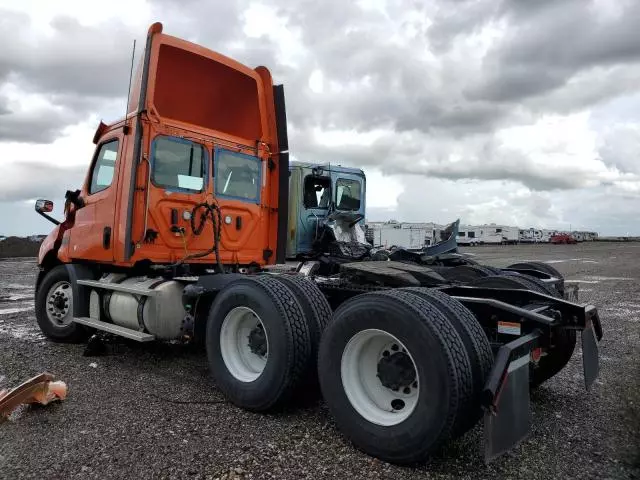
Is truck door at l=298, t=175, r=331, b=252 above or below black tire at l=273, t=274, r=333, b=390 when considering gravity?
above

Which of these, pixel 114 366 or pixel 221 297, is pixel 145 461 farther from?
pixel 114 366

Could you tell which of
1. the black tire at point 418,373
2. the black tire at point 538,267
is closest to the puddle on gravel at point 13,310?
the black tire at point 418,373

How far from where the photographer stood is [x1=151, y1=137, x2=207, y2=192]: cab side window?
5.79 metres

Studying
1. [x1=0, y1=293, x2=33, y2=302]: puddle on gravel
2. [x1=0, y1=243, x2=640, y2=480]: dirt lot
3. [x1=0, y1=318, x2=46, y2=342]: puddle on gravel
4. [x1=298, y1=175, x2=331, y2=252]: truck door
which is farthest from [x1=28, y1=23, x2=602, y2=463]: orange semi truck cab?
[x1=0, y1=293, x2=33, y2=302]: puddle on gravel

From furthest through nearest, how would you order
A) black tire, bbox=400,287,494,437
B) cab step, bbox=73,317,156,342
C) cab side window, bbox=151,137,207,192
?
A: cab side window, bbox=151,137,207,192 < cab step, bbox=73,317,156,342 < black tire, bbox=400,287,494,437

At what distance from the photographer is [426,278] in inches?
186

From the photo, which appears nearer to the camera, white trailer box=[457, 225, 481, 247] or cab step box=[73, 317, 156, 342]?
cab step box=[73, 317, 156, 342]

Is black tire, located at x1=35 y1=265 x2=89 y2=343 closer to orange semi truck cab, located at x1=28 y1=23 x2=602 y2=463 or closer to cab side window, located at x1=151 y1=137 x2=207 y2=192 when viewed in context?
orange semi truck cab, located at x1=28 y1=23 x2=602 y2=463

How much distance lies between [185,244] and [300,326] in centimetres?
256

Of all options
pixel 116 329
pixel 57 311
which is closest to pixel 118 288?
pixel 116 329

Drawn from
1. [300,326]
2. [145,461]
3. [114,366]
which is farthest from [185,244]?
[145,461]

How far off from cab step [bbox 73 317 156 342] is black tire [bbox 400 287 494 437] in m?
3.08

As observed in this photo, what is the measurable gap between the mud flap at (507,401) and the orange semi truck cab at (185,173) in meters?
3.78

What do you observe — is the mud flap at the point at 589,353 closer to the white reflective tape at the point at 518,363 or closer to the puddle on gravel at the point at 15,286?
the white reflective tape at the point at 518,363
